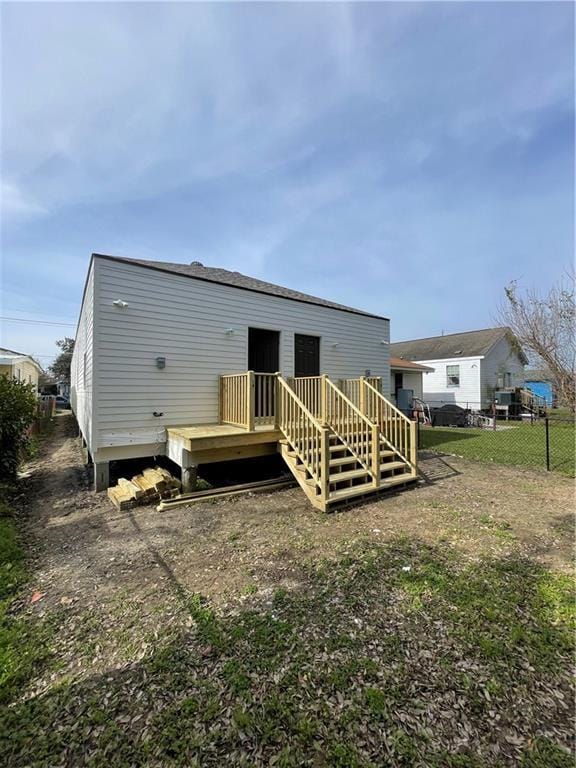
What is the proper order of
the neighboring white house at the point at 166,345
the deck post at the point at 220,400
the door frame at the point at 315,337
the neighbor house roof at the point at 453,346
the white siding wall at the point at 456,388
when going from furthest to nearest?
the neighbor house roof at the point at 453,346
the white siding wall at the point at 456,388
the door frame at the point at 315,337
the deck post at the point at 220,400
the neighboring white house at the point at 166,345

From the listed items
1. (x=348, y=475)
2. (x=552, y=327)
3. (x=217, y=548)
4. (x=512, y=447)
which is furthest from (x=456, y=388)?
(x=217, y=548)

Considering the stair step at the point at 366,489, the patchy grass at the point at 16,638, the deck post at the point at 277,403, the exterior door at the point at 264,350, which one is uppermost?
the exterior door at the point at 264,350

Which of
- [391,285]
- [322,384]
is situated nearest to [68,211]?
[322,384]

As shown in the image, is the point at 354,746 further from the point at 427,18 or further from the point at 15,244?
the point at 15,244

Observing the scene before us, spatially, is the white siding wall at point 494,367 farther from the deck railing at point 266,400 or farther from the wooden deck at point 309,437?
the deck railing at point 266,400

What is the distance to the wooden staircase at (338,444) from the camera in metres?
5.12

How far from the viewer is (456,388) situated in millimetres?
20219

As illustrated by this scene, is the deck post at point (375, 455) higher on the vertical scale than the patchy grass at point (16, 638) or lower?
higher

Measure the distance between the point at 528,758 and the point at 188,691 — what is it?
5.73ft

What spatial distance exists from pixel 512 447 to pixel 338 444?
20.6ft

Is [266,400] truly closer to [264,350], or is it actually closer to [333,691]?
[264,350]

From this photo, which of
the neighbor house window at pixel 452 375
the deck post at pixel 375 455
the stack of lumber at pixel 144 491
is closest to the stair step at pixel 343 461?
the deck post at pixel 375 455

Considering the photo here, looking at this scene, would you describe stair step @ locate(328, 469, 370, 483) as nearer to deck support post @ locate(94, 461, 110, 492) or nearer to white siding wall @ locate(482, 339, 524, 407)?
deck support post @ locate(94, 461, 110, 492)

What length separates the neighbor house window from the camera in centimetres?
2016
